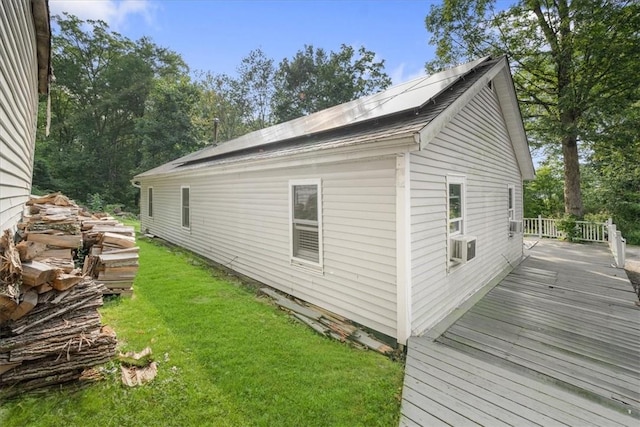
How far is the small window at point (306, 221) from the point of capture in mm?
4680

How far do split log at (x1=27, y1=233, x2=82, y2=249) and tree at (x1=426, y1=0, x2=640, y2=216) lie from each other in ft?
53.4

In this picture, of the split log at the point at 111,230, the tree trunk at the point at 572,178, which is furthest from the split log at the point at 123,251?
the tree trunk at the point at 572,178

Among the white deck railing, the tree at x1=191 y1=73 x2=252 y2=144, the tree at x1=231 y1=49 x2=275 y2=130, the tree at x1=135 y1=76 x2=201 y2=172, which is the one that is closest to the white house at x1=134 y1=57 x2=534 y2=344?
the white deck railing

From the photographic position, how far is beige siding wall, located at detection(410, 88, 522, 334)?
381 centimetres

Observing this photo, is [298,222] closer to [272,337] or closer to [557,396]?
[272,337]

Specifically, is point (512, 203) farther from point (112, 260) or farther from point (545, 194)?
point (545, 194)

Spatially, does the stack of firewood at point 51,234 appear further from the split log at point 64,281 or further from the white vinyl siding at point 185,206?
the white vinyl siding at point 185,206

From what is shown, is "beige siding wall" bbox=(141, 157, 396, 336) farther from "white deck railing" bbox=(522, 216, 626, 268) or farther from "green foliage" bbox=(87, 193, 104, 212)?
"green foliage" bbox=(87, 193, 104, 212)

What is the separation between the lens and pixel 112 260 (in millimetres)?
4945

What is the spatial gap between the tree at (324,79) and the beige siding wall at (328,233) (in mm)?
19709

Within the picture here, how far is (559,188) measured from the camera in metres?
18.4

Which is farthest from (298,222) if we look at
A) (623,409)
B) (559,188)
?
(559,188)

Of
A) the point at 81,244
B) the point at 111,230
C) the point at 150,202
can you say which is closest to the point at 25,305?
the point at 81,244

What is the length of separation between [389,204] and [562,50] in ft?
46.4
